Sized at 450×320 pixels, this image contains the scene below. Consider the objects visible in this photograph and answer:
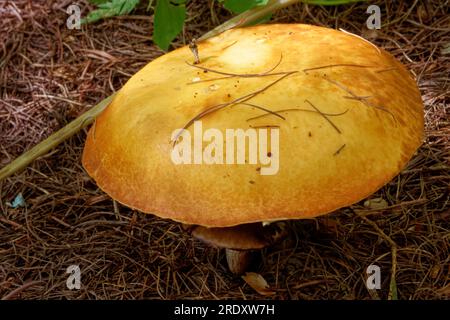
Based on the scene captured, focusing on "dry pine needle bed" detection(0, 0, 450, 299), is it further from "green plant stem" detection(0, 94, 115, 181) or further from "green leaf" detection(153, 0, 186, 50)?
"green leaf" detection(153, 0, 186, 50)

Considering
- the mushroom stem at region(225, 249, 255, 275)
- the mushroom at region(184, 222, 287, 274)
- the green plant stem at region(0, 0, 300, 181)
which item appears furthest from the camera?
the green plant stem at region(0, 0, 300, 181)

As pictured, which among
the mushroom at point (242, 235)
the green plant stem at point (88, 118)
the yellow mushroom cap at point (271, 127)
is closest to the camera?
the yellow mushroom cap at point (271, 127)

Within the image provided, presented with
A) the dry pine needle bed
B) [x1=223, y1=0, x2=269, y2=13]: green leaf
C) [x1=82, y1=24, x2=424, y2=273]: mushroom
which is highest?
[x1=223, y1=0, x2=269, y2=13]: green leaf

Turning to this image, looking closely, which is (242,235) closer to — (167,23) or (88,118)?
(167,23)

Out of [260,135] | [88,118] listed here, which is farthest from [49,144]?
[260,135]

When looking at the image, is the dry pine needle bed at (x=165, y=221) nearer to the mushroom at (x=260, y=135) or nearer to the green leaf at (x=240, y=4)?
the mushroom at (x=260, y=135)

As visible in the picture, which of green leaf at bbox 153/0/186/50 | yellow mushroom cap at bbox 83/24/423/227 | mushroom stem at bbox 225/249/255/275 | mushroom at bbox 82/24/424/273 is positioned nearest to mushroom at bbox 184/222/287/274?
mushroom at bbox 82/24/424/273

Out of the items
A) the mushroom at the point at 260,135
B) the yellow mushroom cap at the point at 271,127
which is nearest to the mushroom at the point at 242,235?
the mushroom at the point at 260,135
